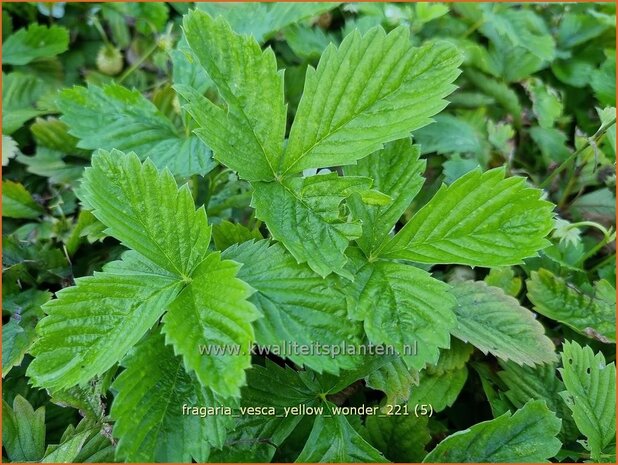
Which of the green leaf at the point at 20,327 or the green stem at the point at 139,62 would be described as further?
the green stem at the point at 139,62

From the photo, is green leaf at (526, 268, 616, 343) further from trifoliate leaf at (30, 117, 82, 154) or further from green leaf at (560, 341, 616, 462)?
trifoliate leaf at (30, 117, 82, 154)

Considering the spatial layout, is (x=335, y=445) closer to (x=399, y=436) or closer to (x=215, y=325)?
(x=399, y=436)

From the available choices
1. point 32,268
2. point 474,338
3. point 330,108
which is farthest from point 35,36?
→ point 474,338

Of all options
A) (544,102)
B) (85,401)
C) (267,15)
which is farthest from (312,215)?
(544,102)

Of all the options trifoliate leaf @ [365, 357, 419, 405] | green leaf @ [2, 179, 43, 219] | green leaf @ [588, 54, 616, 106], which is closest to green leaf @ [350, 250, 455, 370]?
trifoliate leaf @ [365, 357, 419, 405]

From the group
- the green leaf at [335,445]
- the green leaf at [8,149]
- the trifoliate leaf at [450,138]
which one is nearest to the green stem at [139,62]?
the green leaf at [8,149]

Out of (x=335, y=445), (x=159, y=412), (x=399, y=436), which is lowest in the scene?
(x=399, y=436)

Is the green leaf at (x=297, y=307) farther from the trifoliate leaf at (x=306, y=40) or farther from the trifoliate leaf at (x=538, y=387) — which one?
the trifoliate leaf at (x=306, y=40)
